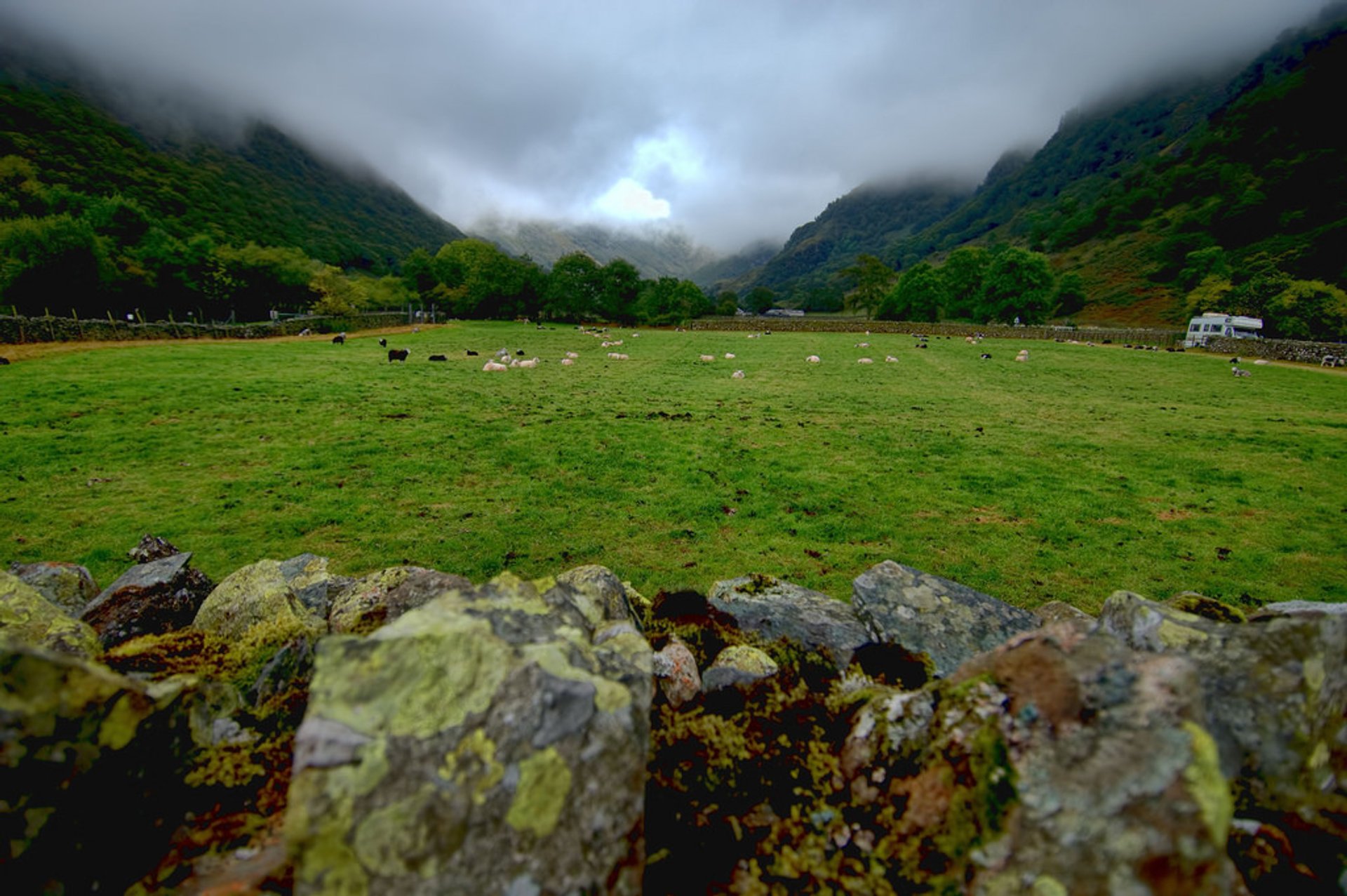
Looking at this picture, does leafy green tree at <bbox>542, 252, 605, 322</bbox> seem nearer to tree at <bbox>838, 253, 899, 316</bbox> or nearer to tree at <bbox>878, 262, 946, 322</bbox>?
tree at <bbox>878, 262, 946, 322</bbox>

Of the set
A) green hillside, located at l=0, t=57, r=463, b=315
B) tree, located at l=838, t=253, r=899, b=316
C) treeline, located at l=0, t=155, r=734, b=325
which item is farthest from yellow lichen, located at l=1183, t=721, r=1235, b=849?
tree, located at l=838, t=253, r=899, b=316

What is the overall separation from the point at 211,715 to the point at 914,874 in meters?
4.66

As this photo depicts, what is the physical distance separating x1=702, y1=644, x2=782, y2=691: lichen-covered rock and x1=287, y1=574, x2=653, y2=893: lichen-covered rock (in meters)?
1.96

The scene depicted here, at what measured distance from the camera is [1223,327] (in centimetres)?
7300

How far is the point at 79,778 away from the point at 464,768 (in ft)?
6.70

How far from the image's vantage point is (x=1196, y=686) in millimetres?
2609

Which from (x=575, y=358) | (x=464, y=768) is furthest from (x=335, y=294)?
(x=464, y=768)

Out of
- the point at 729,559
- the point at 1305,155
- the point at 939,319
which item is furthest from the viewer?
the point at 1305,155

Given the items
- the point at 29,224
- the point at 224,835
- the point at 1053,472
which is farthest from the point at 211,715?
the point at 29,224

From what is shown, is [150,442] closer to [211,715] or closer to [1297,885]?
[211,715]

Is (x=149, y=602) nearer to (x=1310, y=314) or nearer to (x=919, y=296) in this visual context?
(x=1310, y=314)

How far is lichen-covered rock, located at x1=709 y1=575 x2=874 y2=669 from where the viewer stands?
6070mm

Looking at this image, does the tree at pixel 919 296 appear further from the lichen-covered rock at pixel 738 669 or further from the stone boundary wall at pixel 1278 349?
the lichen-covered rock at pixel 738 669

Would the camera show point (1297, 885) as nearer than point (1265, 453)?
Yes
